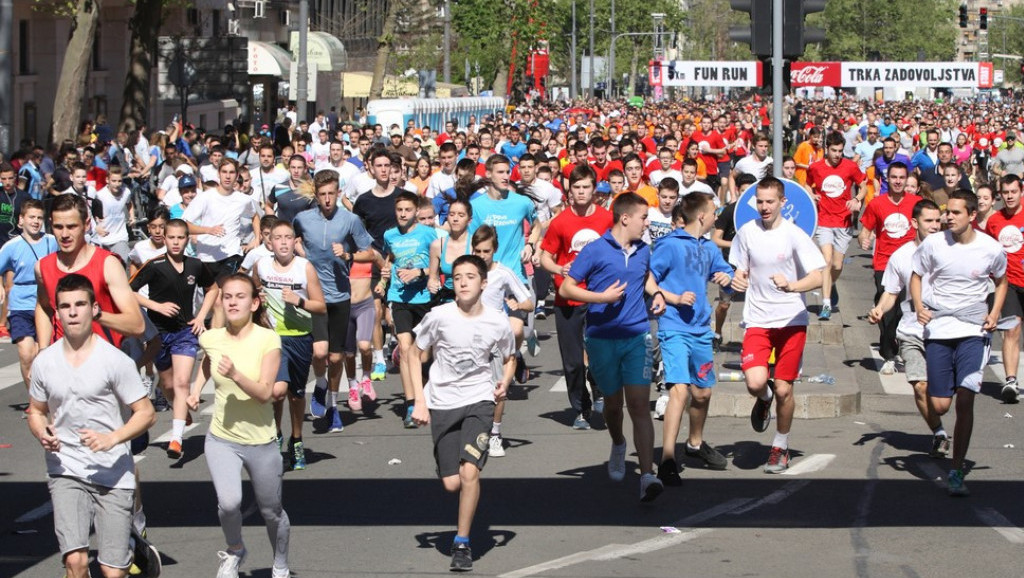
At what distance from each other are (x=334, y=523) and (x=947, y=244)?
4.00 m

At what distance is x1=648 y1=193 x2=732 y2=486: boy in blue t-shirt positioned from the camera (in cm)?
978

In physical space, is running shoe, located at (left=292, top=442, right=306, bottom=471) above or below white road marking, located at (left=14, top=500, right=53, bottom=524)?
above

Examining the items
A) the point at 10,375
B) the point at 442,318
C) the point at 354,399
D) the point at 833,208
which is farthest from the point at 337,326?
the point at 833,208

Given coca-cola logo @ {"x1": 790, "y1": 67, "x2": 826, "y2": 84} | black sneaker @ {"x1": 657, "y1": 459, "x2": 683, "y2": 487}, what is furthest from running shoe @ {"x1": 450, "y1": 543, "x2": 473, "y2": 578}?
coca-cola logo @ {"x1": 790, "y1": 67, "x2": 826, "y2": 84}

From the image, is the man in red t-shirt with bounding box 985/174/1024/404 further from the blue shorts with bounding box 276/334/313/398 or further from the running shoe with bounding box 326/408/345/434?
the blue shorts with bounding box 276/334/313/398

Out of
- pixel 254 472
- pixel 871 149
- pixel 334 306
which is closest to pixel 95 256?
pixel 254 472

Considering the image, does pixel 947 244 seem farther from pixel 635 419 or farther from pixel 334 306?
pixel 334 306

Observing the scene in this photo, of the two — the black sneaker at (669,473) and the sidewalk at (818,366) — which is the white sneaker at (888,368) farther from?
the black sneaker at (669,473)

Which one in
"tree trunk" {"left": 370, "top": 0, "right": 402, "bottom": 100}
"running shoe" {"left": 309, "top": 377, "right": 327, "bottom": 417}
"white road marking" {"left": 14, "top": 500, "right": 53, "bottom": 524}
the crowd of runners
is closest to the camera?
the crowd of runners

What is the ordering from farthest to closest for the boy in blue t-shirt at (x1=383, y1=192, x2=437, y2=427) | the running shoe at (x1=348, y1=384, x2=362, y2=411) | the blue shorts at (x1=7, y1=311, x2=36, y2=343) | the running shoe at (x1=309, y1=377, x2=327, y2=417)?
the running shoe at (x1=348, y1=384, x2=362, y2=411)
the blue shorts at (x1=7, y1=311, x2=36, y2=343)
the boy in blue t-shirt at (x1=383, y1=192, x2=437, y2=427)
the running shoe at (x1=309, y1=377, x2=327, y2=417)

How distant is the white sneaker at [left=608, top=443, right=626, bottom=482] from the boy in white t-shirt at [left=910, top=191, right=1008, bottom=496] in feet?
6.17

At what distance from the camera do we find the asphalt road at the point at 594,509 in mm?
8070

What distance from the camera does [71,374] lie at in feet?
22.2

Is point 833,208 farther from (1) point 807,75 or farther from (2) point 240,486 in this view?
(1) point 807,75
